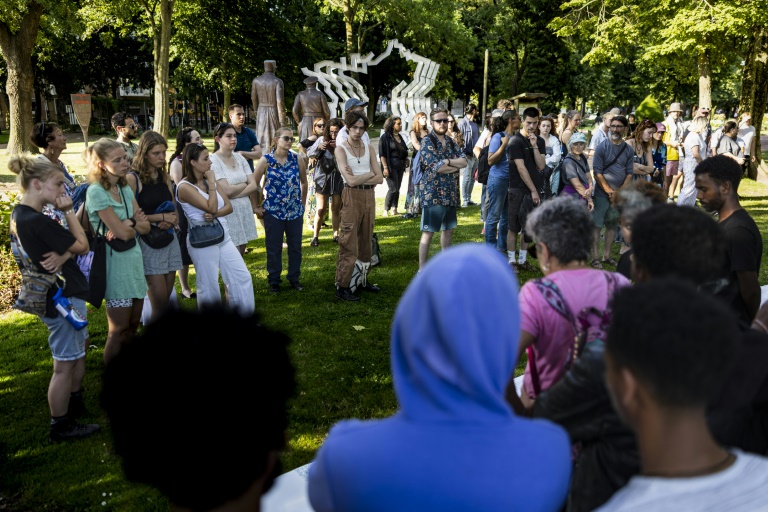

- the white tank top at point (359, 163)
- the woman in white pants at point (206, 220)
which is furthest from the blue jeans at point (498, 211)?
Result: the woman in white pants at point (206, 220)

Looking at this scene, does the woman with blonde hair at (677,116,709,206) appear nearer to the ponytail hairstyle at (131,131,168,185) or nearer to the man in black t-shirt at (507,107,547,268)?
the man in black t-shirt at (507,107,547,268)

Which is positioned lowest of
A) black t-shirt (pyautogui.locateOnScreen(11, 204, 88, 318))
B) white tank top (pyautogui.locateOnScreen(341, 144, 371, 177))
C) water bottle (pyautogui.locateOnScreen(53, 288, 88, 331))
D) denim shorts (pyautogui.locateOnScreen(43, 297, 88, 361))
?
denim shorts (pyautogui.locateOnScreen(43, 297, 88, 361))

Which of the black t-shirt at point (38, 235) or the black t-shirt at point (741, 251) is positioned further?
the black t-shirt at point (38, 235)

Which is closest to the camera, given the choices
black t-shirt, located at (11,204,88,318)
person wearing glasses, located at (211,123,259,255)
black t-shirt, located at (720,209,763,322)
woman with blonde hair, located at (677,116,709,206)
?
black t-shirt, located at (720,209,763,322)

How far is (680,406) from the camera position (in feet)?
4.56

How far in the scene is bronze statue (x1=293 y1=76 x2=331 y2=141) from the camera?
1105 centimetres

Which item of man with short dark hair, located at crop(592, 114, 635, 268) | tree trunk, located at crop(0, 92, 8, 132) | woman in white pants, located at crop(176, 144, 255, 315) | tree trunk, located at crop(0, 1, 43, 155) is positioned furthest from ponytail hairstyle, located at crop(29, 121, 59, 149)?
tree trunk, located at crop(0, 92, 8, 132)

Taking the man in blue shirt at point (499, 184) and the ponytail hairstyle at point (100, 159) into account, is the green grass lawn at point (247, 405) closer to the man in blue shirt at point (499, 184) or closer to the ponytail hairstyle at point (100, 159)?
the man in blue shirt at point (499, 184)

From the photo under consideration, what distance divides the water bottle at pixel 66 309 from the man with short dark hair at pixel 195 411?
2687 mm

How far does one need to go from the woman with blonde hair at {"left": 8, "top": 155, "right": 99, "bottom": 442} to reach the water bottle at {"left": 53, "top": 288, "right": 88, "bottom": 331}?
33mm

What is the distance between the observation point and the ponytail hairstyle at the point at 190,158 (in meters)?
5.22

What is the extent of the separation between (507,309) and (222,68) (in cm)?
3578

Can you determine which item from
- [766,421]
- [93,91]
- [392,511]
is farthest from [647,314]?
[93,91]

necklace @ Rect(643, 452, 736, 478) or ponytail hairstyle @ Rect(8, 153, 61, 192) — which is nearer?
necklace @ Rect(643, 452, 736, 478)
